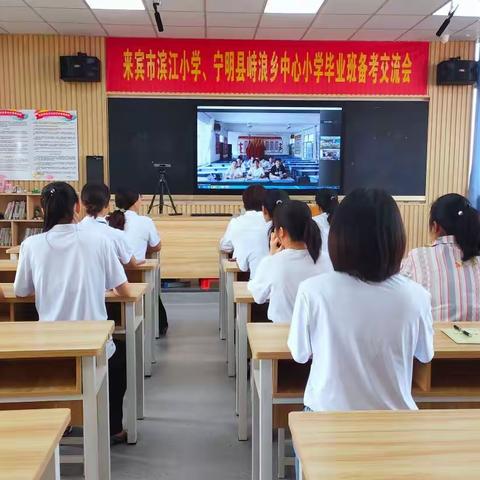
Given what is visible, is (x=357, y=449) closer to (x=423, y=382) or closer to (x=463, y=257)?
(x=423, y=382)

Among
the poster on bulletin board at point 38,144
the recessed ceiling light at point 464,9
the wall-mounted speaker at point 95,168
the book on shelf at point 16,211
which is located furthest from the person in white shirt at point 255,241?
the book on shelf at point 16,211

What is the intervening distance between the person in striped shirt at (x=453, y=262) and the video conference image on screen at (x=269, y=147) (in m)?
5.06

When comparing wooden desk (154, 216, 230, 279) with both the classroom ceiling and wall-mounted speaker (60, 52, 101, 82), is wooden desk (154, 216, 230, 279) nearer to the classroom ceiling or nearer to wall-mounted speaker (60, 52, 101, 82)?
wall-mounted speaker (60, 52, 101, 82)

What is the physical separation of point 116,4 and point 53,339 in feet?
15.6

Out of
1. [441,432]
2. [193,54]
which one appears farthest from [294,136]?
[441,432]

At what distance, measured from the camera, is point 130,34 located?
6895mm

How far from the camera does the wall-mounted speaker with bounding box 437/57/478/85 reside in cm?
705

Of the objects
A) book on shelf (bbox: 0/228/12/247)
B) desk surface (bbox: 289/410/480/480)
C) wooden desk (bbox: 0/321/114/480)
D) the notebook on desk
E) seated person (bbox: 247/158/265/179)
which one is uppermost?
seated person (bbox: 247/158/265/179)

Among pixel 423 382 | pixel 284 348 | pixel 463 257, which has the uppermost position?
pixel 463 257

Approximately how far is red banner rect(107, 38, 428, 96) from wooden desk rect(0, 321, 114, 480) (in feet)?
17.8

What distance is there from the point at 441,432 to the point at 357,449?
0.23m

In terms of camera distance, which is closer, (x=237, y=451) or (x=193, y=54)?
(x=237, y=451)

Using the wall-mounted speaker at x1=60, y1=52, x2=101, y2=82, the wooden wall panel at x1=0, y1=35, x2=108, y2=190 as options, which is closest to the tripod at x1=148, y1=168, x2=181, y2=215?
the wooden wall panel at x1=0, y1=35, x2=108, y2=190

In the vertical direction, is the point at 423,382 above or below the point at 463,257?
below
